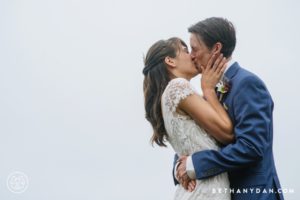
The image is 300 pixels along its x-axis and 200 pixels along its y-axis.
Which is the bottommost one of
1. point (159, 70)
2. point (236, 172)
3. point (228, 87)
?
point (236, 172)

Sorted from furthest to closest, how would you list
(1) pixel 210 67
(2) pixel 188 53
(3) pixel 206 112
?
(2) pixel 188 53
(1) pixel 210 67
(3) pixel 206 112

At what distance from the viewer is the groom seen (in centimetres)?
435

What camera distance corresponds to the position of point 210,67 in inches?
202

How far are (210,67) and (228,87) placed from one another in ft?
1.39

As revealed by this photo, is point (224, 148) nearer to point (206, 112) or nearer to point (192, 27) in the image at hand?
point (206, 112)

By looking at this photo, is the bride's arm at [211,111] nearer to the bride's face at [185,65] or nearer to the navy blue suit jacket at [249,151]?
the navy blue suit jacket at [249,151]

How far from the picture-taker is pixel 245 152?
4332mm

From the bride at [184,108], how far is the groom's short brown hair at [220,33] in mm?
134

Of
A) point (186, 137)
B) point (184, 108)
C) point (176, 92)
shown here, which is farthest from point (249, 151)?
point (176, 92)

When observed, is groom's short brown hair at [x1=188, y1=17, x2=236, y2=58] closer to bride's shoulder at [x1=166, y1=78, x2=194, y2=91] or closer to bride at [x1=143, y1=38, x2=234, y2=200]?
bride at [x1=143, y1=38, x2=234, y2=200]

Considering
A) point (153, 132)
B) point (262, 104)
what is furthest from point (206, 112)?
point (153, 132)

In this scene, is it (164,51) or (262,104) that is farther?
(164,51)

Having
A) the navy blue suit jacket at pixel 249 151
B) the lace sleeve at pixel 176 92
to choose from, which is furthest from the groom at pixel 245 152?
the lace sleeve at pixel 176 92

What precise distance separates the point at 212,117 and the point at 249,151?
488 mm
